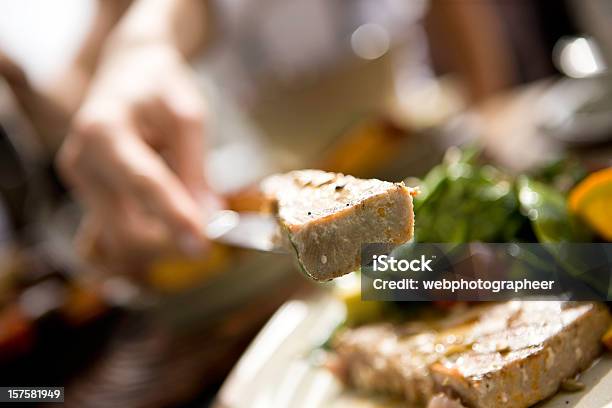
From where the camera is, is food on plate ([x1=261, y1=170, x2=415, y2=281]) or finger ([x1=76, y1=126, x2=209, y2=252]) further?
finger ([x1=76, y1=126, x2=209, y2=252])

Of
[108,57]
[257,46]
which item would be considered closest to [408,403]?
[108,57]

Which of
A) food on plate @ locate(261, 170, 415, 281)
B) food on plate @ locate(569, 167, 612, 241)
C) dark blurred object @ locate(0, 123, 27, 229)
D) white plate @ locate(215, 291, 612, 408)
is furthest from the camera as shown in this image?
dark blurred object @ locate(0, 123, 27, 229)

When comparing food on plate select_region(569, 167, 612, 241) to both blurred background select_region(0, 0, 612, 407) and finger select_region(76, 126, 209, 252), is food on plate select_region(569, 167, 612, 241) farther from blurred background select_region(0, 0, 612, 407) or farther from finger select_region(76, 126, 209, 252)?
finger select_region(76, 126, 209, 252)

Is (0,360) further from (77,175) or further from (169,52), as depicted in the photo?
(169,52)

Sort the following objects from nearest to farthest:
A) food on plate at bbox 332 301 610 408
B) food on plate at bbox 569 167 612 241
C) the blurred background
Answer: food on plate at bbox 332 301 610 408 → food on plate at bbox 569 167 612 241 → the blurred background

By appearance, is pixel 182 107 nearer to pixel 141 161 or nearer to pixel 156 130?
pixel 156 130

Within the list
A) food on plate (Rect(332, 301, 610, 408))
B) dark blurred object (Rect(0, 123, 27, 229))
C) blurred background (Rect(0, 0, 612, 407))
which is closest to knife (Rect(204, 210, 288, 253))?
blurred background (Rect(0, 0, 612, 407))
